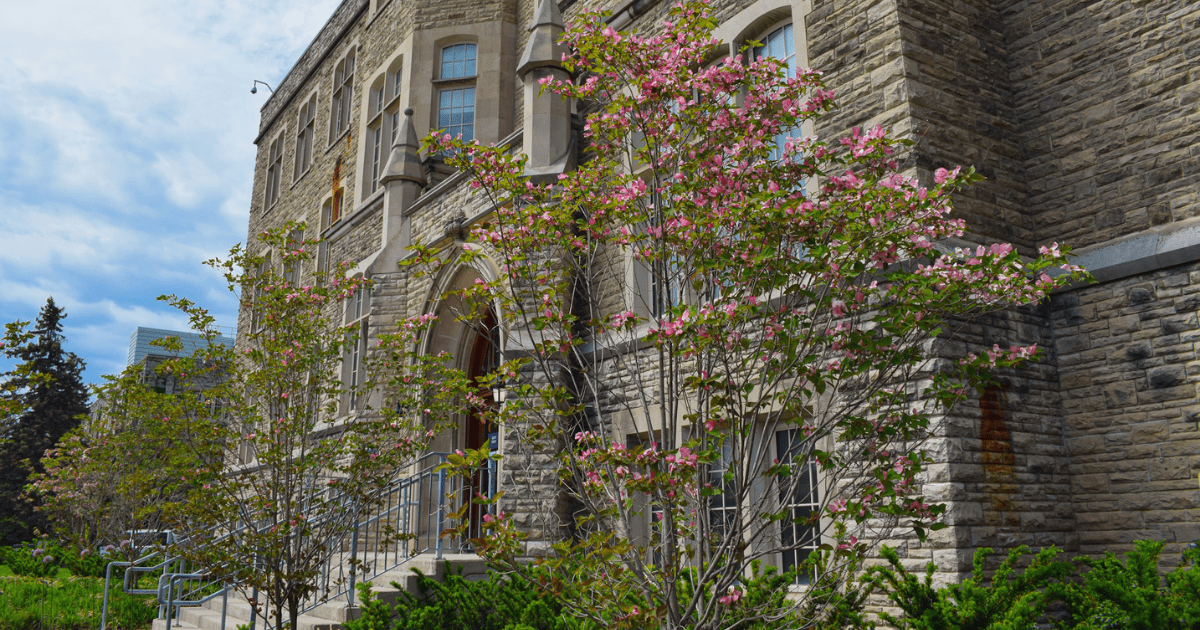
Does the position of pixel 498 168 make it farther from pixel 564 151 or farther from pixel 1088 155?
pixel 1088 155

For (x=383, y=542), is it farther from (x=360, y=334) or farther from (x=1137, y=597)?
(x=360, y=334)

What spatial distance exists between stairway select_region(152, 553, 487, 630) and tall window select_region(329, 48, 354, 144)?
12357mm

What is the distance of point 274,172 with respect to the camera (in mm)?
24141

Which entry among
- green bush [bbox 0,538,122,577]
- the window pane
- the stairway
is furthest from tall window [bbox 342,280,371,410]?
the stairway

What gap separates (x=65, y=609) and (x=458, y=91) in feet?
33.2

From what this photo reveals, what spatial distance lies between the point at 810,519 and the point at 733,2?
652 cm

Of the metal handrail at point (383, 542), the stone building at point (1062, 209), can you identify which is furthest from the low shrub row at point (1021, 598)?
the metal handrail at point (383, 542)

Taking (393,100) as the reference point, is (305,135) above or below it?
above

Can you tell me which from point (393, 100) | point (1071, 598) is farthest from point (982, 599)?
point (393, 100)

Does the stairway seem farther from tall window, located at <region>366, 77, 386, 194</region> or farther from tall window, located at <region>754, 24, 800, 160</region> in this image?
tall window, located at <region>366, 77, 386, 194</region>

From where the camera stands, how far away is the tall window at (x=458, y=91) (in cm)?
1491

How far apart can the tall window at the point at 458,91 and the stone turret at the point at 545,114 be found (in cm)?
467

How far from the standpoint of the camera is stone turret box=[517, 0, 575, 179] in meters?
9.85

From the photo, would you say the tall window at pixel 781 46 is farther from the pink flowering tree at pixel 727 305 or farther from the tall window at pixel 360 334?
the tall window at pixel 360 334
